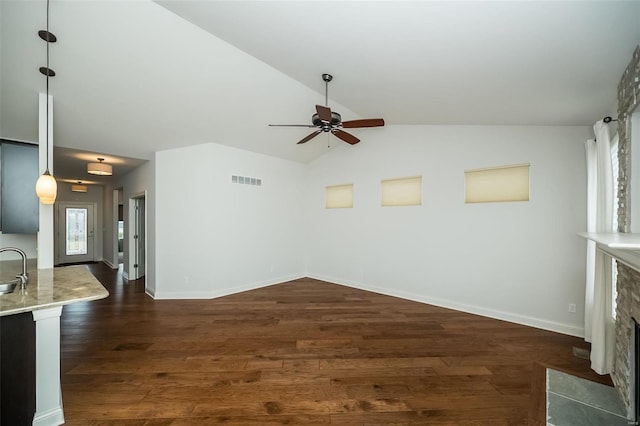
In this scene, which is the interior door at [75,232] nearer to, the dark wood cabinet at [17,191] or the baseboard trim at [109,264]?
the baseboard trim at [109,264]

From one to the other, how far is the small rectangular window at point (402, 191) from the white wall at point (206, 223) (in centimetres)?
270

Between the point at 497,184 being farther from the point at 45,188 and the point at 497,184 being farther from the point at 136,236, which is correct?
the point at 136,236

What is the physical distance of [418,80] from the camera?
2.58 meters

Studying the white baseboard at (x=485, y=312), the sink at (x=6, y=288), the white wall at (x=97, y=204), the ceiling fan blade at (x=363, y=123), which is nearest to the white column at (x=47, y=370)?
the sink at (x=6, y=288)

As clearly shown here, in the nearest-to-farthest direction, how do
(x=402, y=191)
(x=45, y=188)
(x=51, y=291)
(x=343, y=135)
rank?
1. (x=51, y=291)
2. (x=45, y=188)
3. (x=343, y=135)
4. (x=402, y=191)

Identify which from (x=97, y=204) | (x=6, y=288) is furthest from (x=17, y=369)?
(x=97, y=204)

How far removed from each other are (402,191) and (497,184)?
1472 mm

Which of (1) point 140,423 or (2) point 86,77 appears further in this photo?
(2) point 86,77

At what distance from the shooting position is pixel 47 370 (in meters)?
1.72

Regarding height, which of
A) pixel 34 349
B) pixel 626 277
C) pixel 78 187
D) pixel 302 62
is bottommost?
pixel 34 349

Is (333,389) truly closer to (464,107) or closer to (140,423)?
(140,423)

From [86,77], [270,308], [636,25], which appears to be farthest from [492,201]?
[86,77]

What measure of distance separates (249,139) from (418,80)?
3.16m

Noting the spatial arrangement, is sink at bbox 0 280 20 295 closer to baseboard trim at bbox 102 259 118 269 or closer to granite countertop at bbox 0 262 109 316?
granite countertop at bbox 0 262 109 316
